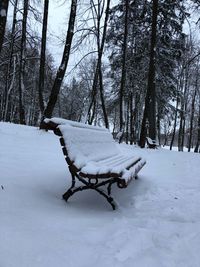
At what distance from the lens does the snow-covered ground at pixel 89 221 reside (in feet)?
9.36

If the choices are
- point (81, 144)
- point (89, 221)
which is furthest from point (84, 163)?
point (89, 221)

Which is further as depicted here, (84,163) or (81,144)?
(81,144)

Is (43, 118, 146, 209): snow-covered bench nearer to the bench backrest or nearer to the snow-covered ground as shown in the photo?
the bench backrest

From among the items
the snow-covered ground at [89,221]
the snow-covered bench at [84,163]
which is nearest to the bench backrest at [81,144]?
the snow-covered bench at [84,163]

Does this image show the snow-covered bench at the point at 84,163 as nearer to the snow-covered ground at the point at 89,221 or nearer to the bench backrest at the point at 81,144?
the bench backrest at the point at 81,144

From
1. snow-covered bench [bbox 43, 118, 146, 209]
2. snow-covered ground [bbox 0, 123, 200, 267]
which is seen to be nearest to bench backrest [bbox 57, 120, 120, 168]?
snow-covered bench [bbox 43, 118, 146, 209]

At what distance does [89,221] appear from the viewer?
12.5 feet

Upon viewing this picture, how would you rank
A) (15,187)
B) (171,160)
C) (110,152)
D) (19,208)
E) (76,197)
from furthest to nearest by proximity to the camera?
(171,160) < (110,152) < (76,197) < (15,187) < (19,208)

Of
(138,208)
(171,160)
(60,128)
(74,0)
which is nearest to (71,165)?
(60,128)

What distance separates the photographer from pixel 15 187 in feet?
14.6

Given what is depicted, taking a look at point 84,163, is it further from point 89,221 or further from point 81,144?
point 89,221

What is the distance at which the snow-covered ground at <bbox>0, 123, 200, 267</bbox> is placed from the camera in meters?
2.85

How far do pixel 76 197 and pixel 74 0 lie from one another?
27.6 feet

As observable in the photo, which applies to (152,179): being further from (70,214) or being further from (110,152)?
(70,214)
